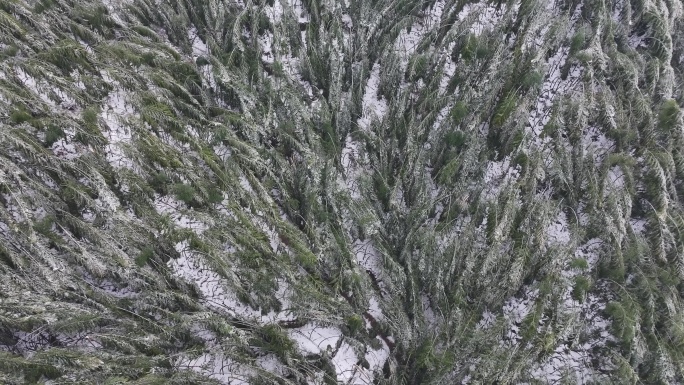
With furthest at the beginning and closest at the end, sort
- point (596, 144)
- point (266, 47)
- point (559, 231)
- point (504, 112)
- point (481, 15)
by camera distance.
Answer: point (481, 15) < point (266, 47) < point (596, 144) < point (504, 112) < point (559, 231)

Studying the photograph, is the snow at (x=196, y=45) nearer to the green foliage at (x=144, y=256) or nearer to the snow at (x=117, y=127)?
the snow at (x=117, y=127)

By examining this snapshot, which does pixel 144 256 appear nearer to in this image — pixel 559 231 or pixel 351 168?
pixel 351 168

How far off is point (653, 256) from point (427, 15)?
5.47m

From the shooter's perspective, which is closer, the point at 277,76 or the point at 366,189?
the point at 366,189

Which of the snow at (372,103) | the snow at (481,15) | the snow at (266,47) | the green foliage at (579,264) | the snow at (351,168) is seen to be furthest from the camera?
the snow at (481,15)

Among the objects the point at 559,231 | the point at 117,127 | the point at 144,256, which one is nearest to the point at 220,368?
the point at 144,256

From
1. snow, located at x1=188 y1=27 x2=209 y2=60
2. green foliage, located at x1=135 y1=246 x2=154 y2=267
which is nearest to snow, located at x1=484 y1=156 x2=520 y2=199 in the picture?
green foliage, located at x1=135 y1=246 x2=154 y2=267

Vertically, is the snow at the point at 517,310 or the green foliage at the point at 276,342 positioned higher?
the snow at the point at 517,310

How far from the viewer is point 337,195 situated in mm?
5309

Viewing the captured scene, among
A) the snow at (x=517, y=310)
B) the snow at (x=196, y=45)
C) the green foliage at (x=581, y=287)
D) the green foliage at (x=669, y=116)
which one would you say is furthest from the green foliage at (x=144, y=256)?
the green foliage at (x=669, y=116)

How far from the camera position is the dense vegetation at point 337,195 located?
4.16m

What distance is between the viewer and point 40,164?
15.0 ft

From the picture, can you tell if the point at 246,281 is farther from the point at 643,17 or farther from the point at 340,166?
the point at 643,17

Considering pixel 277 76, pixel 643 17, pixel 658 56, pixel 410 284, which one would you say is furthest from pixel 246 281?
pixel 643 17
